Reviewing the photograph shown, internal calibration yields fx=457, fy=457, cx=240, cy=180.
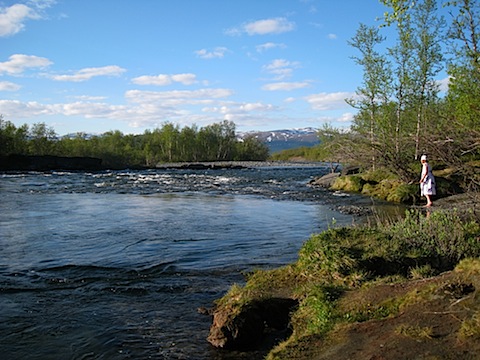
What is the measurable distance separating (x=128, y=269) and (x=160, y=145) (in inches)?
4793

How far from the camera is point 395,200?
25.8 meters

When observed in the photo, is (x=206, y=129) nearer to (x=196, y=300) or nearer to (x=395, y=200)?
(x=395, y=200)

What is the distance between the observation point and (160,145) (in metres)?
130

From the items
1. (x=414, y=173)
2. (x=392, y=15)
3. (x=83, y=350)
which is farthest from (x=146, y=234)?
(x=414, y=173)

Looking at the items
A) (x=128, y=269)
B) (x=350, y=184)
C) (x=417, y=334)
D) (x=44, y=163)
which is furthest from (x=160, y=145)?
(x=417, y=334)

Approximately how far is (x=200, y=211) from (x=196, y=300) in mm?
14127

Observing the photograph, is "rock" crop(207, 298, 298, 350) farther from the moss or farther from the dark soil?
the moss

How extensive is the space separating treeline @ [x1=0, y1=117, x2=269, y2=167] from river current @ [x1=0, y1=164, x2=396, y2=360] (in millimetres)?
73716

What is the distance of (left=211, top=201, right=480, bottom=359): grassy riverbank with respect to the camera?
457 cm

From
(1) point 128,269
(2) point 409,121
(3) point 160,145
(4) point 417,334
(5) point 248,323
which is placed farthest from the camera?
(3) point 160,145

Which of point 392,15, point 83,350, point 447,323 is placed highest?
point 392,15

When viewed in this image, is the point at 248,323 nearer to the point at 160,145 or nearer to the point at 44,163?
the point at 44,163

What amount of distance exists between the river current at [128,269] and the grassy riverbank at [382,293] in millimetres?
1034

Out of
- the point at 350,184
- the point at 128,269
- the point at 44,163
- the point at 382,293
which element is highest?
the point at 44,163
